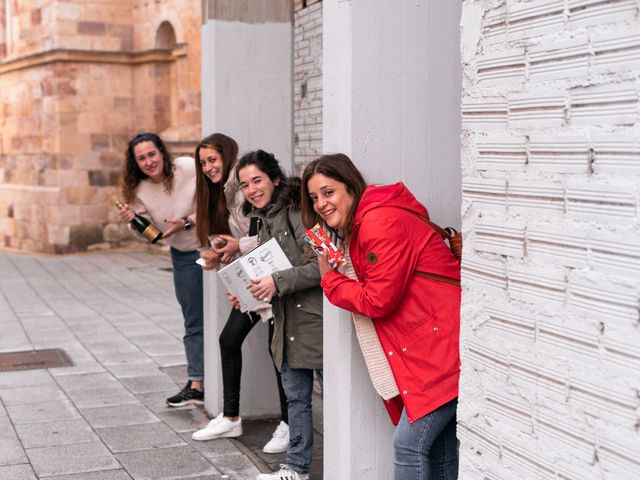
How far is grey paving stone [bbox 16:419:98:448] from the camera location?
6172 millimetres

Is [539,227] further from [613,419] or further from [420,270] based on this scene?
[420,270]

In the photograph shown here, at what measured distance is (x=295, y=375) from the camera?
16.8 ft

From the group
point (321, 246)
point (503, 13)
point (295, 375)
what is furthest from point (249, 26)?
point (503, 13)

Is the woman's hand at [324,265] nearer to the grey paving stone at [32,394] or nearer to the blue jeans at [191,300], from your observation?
the blue jeans at [191,300]

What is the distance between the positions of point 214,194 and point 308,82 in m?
3.91

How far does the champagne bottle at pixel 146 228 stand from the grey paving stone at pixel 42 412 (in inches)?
52.0

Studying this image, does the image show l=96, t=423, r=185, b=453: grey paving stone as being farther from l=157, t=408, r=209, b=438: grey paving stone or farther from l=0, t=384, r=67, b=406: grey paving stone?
l=0, t=384, r=67, b=406: grey paving stone

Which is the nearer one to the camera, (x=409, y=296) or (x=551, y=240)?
(x=551, y=240)

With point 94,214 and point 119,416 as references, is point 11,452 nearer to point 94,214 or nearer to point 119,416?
point 119,416

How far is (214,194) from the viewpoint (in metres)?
5.95

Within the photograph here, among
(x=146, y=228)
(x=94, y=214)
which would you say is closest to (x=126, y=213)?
(x=146, y=228)

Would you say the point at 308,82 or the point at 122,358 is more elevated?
the point at 308,82

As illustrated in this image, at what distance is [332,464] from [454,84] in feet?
5.54

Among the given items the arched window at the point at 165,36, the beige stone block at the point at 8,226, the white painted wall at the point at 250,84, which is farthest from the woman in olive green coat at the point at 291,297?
the beige stone block at the point at 8,226
